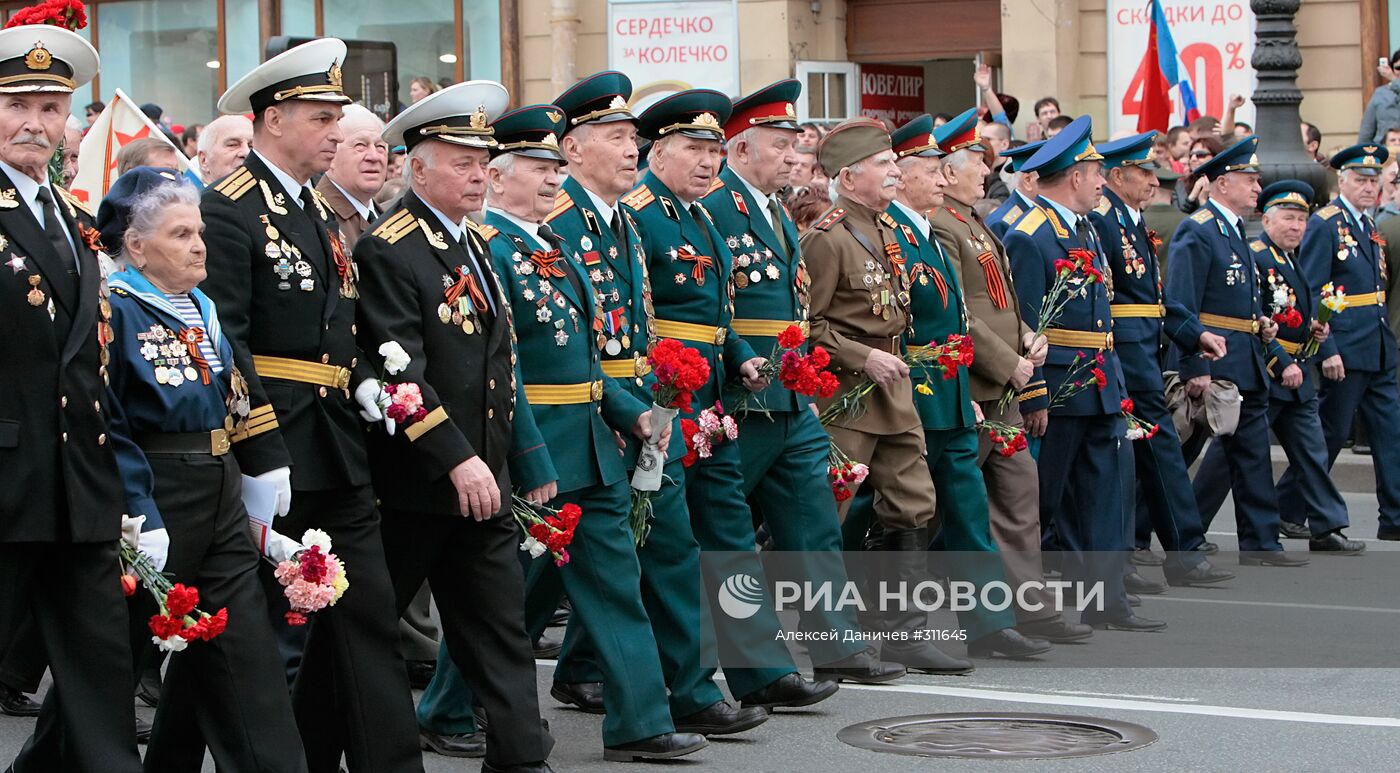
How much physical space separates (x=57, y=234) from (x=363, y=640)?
1381mm

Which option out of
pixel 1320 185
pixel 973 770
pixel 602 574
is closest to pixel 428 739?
pixel 602 574

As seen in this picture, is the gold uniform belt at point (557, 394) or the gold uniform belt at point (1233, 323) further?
the gold uniform belt at point (1233, 323)

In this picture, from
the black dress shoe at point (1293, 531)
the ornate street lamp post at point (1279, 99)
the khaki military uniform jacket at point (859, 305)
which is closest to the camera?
the khaki military uniform jacket at point (859, 305)

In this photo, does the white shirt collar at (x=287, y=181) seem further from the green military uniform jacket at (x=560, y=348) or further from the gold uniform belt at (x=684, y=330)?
the gold uniform belt at (x=684, y=330)

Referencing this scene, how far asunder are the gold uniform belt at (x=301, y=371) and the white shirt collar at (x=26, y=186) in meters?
0.84

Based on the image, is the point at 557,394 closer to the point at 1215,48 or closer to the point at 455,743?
the point at 455,743

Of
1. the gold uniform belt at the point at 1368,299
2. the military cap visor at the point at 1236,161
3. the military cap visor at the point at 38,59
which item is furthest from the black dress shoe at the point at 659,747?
the gold uniform belt at the point at 1368,299

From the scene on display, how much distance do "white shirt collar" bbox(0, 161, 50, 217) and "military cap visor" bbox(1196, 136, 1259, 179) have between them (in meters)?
7.45

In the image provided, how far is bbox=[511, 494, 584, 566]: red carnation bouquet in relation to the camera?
635 cm

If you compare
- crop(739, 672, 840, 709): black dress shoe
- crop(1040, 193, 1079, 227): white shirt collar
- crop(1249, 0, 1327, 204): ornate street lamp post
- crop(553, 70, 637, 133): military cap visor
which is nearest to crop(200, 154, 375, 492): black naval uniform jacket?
crop(553, 70, 637, 133): military cap visor

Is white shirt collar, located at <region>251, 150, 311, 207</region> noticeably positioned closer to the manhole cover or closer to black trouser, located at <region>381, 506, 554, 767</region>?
black trouser, located at <region>381, 506, 554, 767</region>

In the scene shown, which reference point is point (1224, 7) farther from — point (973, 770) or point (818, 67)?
point (973, 770)

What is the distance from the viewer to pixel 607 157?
23.5 ft

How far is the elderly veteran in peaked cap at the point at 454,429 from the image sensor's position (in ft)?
20.0
